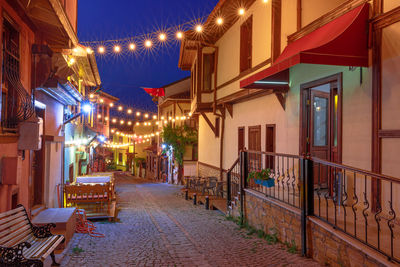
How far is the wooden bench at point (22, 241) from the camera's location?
170 inches

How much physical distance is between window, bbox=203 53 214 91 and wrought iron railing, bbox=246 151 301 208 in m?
6.05

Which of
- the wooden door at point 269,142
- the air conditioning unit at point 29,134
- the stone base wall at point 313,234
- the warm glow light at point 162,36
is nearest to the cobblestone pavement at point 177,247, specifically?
the stone base wall at point 313,234

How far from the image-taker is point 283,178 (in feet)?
21.9

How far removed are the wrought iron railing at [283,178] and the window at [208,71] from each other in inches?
238

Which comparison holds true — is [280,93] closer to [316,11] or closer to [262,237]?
[316,11]

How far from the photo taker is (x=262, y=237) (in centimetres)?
724

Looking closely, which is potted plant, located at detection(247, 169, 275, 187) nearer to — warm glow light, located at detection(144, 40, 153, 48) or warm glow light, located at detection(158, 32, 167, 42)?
warm glow light, located at detection(158, 32, 167, 42)

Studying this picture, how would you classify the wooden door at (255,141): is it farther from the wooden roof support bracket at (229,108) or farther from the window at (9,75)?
the window at (9,75)

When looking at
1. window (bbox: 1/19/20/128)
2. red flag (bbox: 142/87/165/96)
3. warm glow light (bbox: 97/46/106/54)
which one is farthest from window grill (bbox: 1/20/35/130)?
red flag (bbox: 142/87/165/96)

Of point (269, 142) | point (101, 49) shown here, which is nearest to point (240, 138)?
point (269, 142)

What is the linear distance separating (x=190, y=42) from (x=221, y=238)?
11032 millimetres

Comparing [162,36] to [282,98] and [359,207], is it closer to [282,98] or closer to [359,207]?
[282,98]

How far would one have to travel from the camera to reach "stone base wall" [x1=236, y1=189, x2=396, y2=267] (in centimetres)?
430

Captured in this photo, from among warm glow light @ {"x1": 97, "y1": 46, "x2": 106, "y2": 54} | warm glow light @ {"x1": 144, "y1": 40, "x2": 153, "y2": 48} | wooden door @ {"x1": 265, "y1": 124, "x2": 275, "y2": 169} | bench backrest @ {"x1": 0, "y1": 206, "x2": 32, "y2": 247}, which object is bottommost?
bench backrest @ {"x1": 0, "y1": 206, "x2": 32, "y2": 247}
